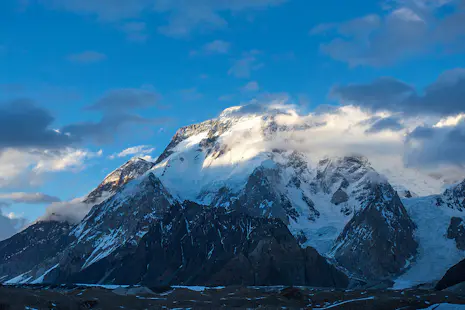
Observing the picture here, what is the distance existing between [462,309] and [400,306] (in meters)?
23.0

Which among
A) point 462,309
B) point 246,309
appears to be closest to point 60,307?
point 246,309

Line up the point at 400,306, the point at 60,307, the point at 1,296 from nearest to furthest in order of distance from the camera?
the point at 1,296
the point at 60,307
the point at 400,306

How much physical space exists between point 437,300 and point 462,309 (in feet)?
81.1

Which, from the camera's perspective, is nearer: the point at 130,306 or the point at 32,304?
the point at 32,304

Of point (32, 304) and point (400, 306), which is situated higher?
point (32, 304)

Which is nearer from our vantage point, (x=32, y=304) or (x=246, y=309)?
(x=32, y=304)

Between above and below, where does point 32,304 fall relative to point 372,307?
above

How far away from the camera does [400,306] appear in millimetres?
194000

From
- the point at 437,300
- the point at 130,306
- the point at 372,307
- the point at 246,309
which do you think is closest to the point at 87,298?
the point at 130,306

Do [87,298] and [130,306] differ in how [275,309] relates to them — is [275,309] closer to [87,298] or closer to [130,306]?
[130,306]

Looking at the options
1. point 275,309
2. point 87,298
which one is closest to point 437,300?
point 275,309

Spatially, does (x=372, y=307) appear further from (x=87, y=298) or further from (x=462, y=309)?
(x=87, y=298)

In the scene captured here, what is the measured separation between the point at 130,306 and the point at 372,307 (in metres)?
72.4

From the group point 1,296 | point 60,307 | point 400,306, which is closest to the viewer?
point 1,296
